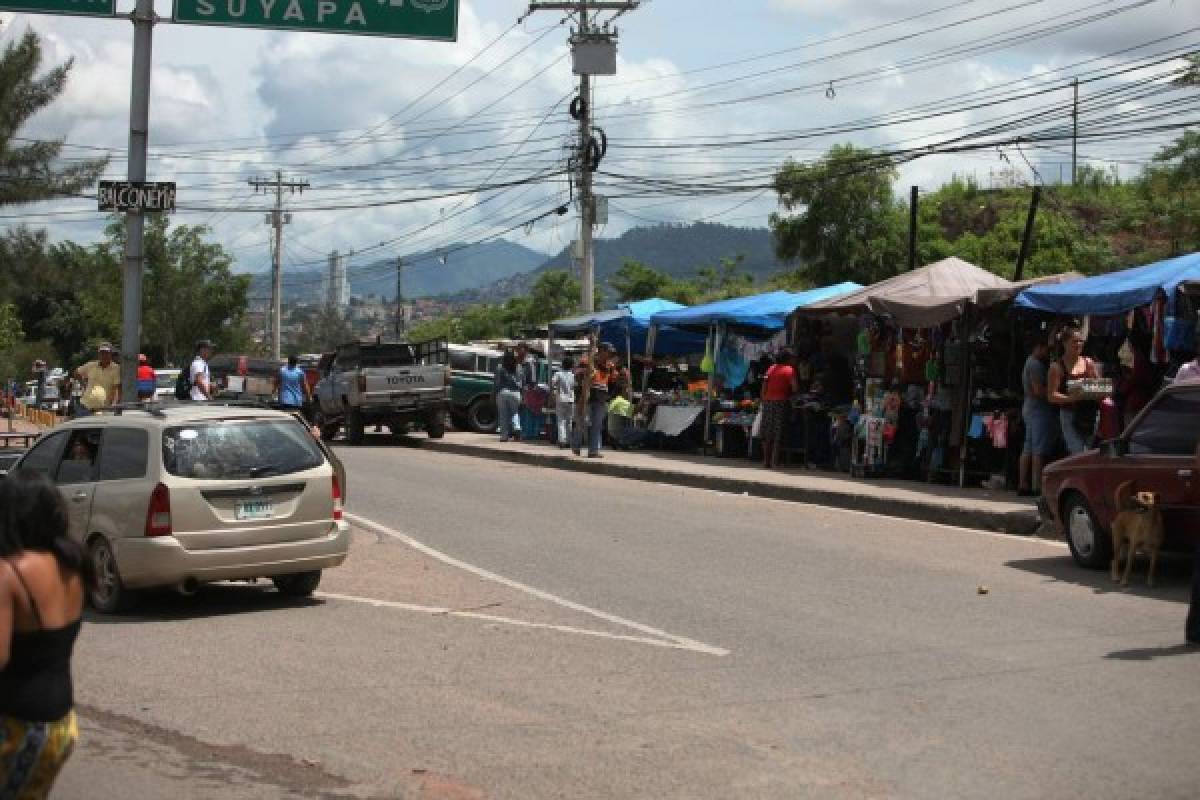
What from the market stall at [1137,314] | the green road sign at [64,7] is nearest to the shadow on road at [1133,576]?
the market stall at [1137,314]

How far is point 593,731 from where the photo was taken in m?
7.58

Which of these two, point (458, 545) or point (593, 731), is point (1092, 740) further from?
point (458, 545)

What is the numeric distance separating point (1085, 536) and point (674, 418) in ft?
47.8

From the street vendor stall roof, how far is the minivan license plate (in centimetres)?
1066

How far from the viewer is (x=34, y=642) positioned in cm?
452

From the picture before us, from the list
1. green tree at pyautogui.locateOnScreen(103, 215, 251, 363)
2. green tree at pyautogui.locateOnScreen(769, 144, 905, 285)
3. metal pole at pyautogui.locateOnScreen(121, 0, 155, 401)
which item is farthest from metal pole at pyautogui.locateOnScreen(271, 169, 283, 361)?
metal pole at pyautogui.locateOnScreen(121, 0, 155, 401)

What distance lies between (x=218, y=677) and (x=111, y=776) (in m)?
1.99

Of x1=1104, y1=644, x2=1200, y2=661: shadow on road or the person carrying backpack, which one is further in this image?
the person carrying backpack

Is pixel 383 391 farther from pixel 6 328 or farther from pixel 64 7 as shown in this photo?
pixel 6 328

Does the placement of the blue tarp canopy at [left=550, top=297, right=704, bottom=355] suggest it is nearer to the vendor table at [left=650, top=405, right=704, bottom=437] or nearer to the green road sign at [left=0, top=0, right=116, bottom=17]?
the vendor table at [left=650, top=405, right=704, bottom=437]

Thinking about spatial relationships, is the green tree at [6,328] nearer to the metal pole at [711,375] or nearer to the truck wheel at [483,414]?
the truck wheel at [483,414]

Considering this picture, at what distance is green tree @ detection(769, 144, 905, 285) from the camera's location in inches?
1737

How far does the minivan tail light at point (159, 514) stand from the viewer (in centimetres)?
1088

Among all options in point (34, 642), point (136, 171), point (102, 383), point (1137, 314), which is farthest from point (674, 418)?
point (34, 642)
